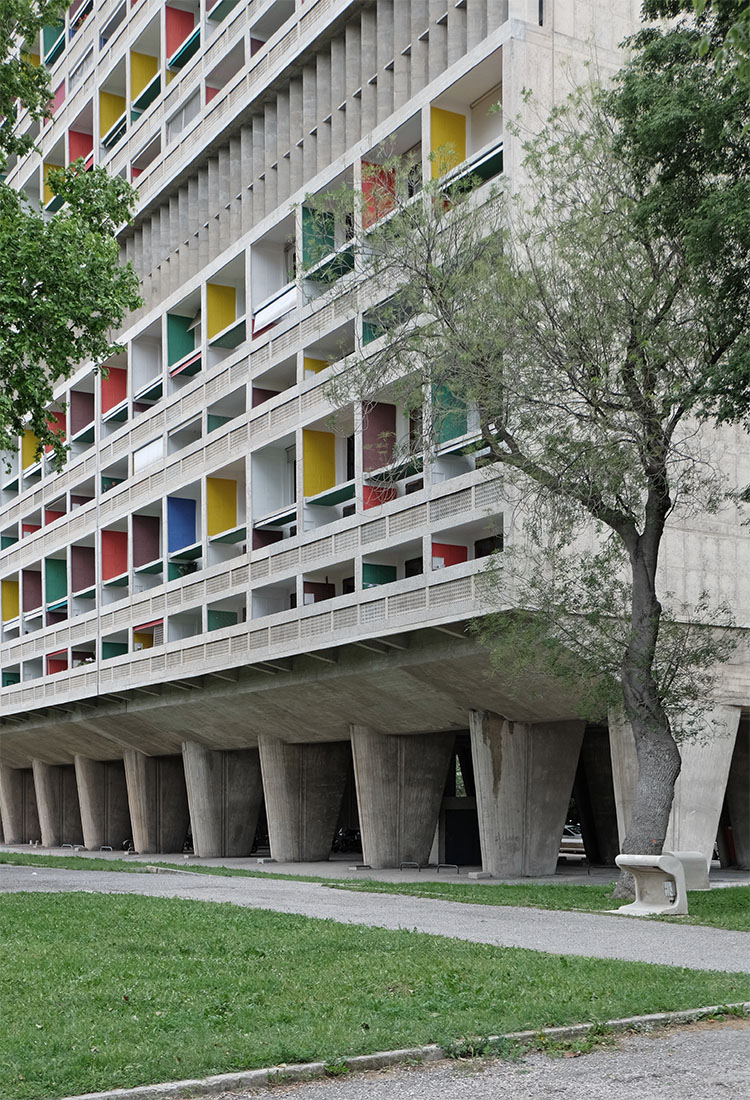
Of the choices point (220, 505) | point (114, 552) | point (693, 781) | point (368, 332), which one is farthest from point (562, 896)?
point (114, 552)

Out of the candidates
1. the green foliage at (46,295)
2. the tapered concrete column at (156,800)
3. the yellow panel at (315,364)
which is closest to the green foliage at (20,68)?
the green foliage at (46,295)

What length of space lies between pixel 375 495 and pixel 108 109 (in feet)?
74.7

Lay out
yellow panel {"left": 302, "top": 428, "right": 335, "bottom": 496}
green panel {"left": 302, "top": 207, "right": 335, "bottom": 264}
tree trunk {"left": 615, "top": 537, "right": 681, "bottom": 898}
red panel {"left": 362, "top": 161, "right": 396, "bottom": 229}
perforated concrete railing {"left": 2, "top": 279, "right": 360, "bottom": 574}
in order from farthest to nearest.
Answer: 1. yellow panel {"left": 302, "top": 428, "right": 335, "bottom": 496}
2. perforated concrete railing {"left": 2, "top": 279, "right": 360, "bottom": 574}
3. red panel {"left": 362, "top": 161, "right": 396, "bottom": 229}
4. green panel {"left": 302, "top": 207, "right": 335, "bottom": 264}
5. tree trunk {"left": 615, "top": 537, "right": 681, "bottom": 898}

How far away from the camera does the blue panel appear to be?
121 feet

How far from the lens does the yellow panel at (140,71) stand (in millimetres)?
41594

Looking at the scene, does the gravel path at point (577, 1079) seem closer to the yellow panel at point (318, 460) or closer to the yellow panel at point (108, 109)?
the yellow panel at point (318, 460)

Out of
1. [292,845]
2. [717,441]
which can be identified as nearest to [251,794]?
[292,845]

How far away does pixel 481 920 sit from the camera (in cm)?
1548

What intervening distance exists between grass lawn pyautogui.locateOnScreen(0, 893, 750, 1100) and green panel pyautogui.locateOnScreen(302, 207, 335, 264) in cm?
1088

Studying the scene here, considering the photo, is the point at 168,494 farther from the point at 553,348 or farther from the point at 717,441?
the point at 553,348

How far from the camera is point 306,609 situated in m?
29.8

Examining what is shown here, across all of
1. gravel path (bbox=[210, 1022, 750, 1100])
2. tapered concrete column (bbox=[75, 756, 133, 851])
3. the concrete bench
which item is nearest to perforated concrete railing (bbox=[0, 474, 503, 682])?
tapered concrete column (bbox=[75, 756, 133, 851])

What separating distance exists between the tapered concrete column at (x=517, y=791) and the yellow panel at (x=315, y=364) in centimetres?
898

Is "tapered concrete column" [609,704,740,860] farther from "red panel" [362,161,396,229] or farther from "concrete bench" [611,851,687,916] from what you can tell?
"red panel" [362,161,396,229]
